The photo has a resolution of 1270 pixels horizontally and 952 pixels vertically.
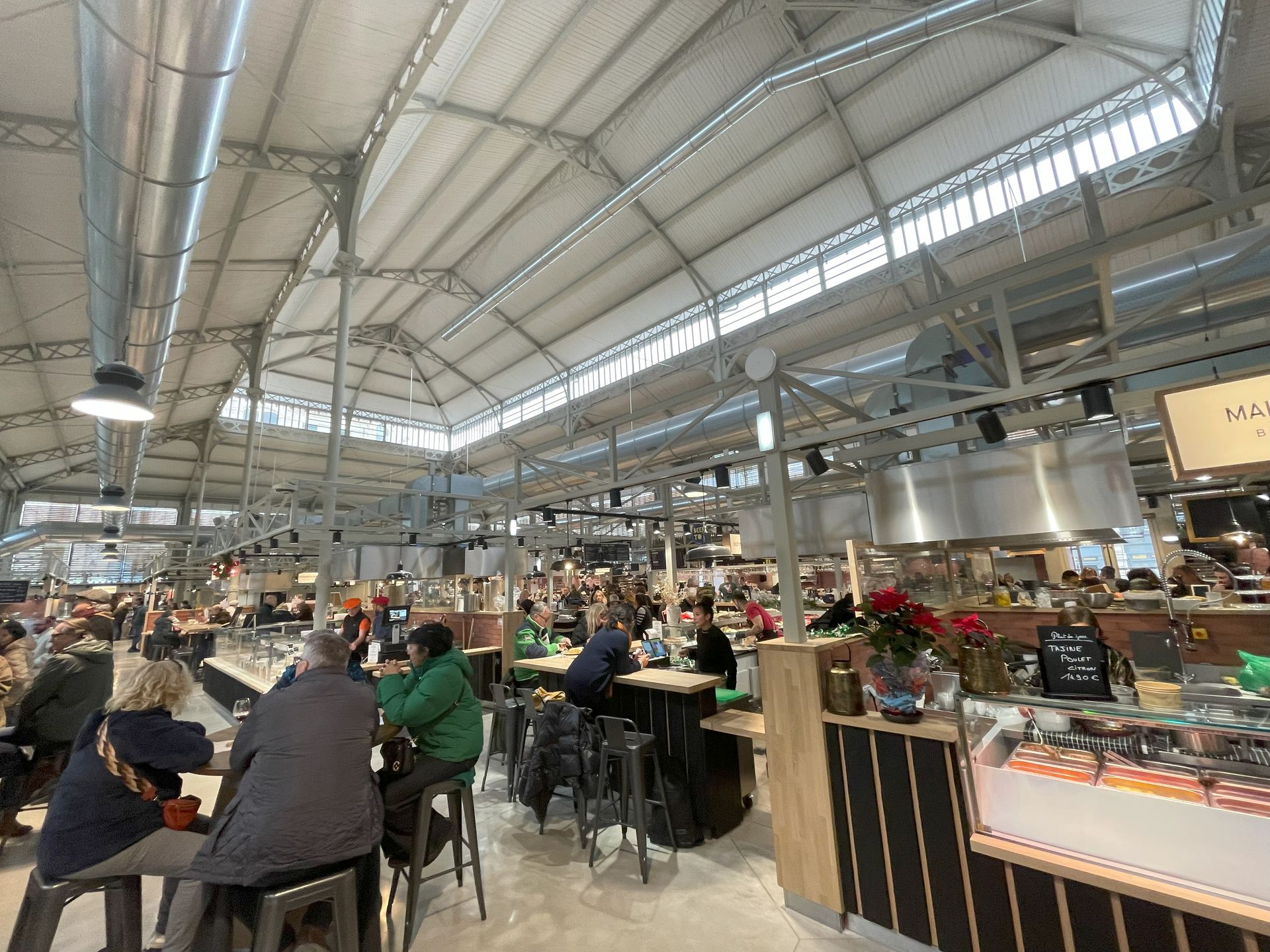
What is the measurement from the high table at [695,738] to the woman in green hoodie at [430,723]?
1.55 m

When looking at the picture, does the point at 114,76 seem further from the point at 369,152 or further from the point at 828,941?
the point at 828,941

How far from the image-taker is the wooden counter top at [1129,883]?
1.75 m

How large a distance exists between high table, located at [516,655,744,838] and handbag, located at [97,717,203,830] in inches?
108

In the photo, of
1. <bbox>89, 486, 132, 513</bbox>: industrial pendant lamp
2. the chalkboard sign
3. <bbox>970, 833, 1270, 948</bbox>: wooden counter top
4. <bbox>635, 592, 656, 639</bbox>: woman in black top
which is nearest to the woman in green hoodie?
<bbox>970, 833, 1270, 948</bbox>: wooden counter top

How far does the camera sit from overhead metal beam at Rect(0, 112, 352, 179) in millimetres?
4609

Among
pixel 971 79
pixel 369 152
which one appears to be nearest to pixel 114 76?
pixel 369 152

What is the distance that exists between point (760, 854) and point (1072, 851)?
6.75 feet

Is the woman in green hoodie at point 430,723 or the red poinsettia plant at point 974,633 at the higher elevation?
the red poinsettia plant at point 974,633

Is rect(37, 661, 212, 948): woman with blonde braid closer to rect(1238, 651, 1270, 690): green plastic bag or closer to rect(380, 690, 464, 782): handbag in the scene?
rect(380, 690, 464, 782): handbag

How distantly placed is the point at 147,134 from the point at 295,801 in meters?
3.65

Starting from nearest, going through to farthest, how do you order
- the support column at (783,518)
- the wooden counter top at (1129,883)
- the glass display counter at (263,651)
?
the wooden counter top at (1129,883)
the support column at (783,518)
the glass display counter at (263,651)

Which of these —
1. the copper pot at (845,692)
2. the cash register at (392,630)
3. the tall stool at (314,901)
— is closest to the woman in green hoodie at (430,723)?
the tall stool at (314,901)

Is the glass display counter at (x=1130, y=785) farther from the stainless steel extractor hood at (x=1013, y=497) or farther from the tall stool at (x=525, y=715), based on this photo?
the tall stool at (x=525, y=715)

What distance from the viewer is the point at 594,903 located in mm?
3100
